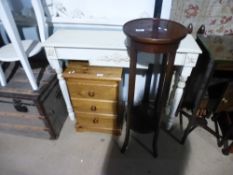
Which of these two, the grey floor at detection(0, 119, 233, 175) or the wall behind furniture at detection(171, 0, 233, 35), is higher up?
the wall behind furniture at detection(171, 0, 233, 35)

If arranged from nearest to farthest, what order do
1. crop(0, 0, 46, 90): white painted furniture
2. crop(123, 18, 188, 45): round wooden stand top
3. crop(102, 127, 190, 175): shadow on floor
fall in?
crop(123, 18, 188, 45): round wooden stand top → crop(0, 0, 46, 90): white painted furniture → crop(102, 127, 190, 175): shadow on floor

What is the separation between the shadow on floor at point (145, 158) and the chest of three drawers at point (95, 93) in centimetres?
21

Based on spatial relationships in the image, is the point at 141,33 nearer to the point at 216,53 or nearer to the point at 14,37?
the point at 216,53

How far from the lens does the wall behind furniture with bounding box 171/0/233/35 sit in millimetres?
1156

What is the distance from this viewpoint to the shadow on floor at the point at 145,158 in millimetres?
1254

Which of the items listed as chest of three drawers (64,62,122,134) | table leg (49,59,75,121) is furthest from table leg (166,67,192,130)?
table leg (49,59,75,121)

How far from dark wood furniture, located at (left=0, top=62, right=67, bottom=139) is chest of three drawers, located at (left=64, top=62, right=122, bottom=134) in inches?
7.7

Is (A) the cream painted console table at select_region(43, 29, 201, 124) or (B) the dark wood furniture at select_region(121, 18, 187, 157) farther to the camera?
(A) the cream painted console table at select_region(43, 29, 201, 124)

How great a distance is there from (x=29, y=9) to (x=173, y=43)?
1156mm

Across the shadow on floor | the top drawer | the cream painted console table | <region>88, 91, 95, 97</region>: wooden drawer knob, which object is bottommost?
the shadow on floor

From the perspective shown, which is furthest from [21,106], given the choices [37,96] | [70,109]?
[70,109]

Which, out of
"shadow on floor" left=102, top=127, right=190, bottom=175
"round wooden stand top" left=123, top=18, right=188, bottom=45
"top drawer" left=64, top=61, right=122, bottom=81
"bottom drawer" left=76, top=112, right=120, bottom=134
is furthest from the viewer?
"bottom drawer" left=76, top=112, right=120, bottom=134

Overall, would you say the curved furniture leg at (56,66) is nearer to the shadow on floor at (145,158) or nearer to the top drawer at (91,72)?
the top drawer at (91,72)

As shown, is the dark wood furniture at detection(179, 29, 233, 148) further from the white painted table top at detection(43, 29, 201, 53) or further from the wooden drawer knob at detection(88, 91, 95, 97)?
the wooden drawer knob at detection(88, 91, 95, 97)
